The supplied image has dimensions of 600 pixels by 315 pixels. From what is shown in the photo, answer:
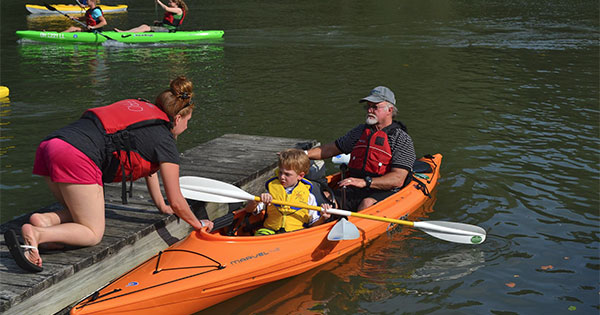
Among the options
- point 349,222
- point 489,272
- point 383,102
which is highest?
point 383,102

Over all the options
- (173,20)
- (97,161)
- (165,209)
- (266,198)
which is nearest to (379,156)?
(266,198)

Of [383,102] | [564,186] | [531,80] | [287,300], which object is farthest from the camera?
[531,80]

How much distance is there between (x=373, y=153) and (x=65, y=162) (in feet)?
9.82

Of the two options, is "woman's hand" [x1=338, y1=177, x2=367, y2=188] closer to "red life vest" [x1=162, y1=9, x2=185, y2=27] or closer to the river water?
the river water

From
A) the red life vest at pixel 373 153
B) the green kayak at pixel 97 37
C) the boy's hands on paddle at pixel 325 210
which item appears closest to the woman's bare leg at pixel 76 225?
the boy's hands on paddle at pixel 325 210

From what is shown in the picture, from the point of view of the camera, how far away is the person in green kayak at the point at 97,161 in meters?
4.25

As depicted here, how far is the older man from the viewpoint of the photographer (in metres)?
6.07

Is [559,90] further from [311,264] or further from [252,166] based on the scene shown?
[311,264]

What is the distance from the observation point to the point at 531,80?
44.5 feet

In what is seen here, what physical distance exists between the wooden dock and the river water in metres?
0.92

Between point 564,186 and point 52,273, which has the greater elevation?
point 52,273

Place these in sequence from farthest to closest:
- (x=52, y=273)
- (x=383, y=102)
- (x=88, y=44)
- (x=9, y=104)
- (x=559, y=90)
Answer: (x=88, y=44)
(x=559, y=90)
(x=9, y=104)
(x=383, y=102)
(x=52, y=273)

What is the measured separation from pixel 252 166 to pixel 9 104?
6.83m

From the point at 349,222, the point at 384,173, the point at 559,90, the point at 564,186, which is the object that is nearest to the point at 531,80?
the point at 559,90
